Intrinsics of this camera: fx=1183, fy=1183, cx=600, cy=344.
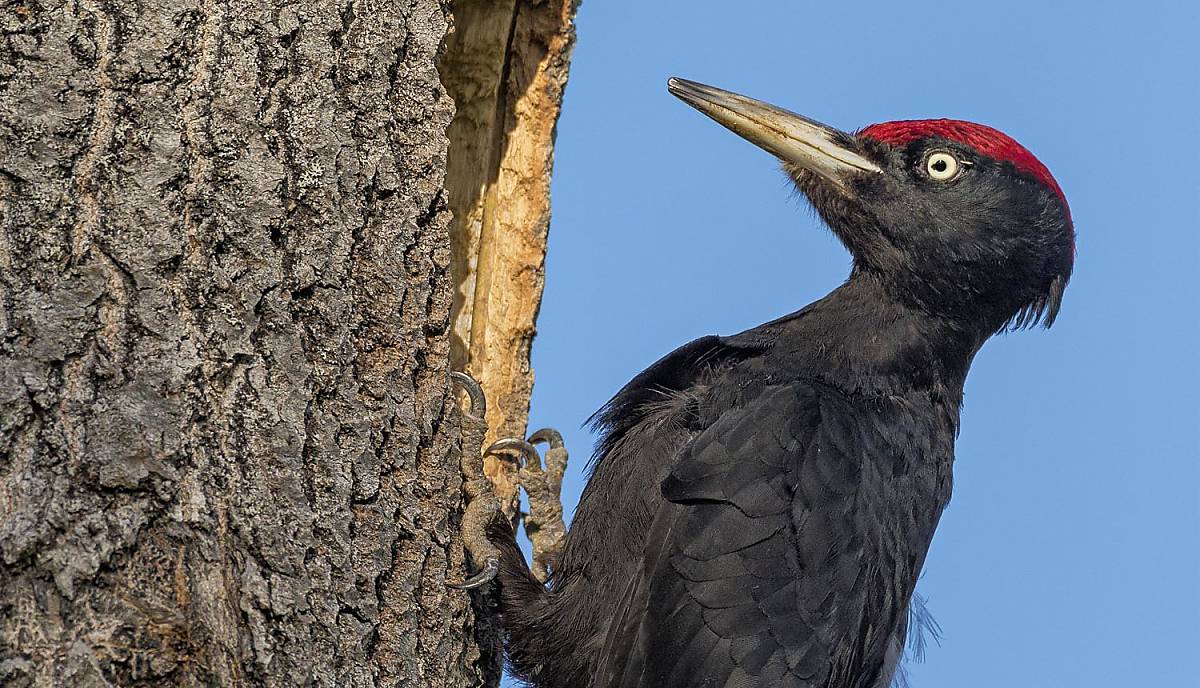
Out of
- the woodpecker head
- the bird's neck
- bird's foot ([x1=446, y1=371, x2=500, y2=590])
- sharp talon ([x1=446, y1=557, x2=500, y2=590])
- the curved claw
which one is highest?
the woodpecker head

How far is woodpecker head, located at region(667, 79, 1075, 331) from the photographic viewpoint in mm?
3664

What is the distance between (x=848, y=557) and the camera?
10.5ft

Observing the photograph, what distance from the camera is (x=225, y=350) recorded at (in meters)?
2.35

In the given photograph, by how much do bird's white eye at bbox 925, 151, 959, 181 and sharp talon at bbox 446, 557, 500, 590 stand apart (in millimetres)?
1817

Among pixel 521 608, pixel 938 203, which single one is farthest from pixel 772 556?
pixel 938 203

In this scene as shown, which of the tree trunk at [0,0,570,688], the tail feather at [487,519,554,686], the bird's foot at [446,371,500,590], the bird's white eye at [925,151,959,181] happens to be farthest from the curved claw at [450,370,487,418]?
the bird's white eye at [925,151,959,181]

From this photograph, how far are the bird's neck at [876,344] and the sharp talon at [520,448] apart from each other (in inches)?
33.2

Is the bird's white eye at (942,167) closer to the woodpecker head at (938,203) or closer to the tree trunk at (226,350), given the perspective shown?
the woodpecker head at (938,203)

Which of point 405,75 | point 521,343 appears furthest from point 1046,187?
point 405,75

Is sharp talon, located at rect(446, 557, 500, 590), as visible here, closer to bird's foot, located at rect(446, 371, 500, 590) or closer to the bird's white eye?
bird's foot, located at rect(446, 371, 500, 590)

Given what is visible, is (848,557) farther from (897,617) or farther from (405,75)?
(405,75)

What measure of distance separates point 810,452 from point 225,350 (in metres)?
1.61

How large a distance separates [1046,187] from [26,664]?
312cm

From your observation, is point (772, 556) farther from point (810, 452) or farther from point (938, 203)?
point (938, 203)
